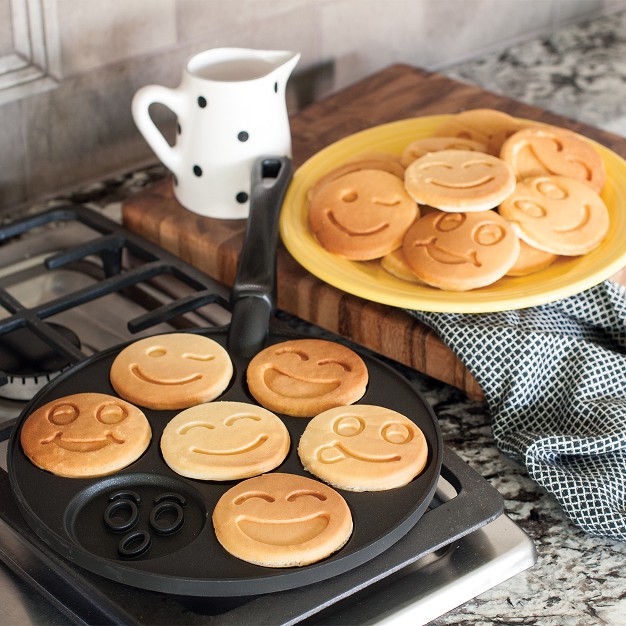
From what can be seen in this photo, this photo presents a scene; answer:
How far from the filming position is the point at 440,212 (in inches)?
38.6


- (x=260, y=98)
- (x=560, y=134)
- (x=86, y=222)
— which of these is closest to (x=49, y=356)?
(x=86, y=222)

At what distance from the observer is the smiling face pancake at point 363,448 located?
2.39ft

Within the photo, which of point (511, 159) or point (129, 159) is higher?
point (511, 159)

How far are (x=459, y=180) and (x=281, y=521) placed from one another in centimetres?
42

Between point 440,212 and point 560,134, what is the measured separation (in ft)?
0.65

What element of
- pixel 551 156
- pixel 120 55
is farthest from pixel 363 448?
pixel 120 55

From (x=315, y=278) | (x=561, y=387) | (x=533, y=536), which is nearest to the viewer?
(x=533, y=536)

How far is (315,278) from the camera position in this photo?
1020 millimetres

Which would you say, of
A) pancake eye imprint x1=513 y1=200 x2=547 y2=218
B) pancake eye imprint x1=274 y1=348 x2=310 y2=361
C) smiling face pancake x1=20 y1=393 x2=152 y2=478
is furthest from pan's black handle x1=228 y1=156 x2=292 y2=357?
pancake eye imprint x1=513 y1=200 x2=547 y2=218

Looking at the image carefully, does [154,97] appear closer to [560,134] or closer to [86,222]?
[86,222]

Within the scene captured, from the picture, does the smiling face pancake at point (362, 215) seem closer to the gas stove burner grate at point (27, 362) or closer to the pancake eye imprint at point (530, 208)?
the pancake eye imprint at point (530, 208)

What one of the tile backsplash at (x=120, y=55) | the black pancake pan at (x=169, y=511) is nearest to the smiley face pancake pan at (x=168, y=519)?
the black pancake pan at (x=169, y=511)

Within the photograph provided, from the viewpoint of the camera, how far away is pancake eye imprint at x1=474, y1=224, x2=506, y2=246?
0.95 metres

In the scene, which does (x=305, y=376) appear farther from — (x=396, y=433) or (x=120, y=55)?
(x=120, y=55)
